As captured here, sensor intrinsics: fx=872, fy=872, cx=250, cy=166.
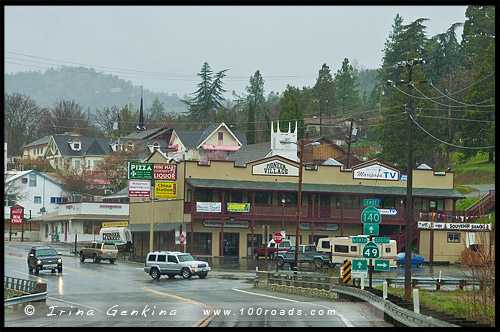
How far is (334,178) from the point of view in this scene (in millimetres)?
79812

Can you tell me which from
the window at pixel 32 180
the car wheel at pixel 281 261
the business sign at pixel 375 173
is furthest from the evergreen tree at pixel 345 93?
the car wheel at pixel 281 261

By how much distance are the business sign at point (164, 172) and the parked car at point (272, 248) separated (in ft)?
30.9

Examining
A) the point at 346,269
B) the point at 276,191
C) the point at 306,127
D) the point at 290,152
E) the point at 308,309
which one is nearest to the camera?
the point at 308,309

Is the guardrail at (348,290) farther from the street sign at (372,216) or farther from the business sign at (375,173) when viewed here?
the business sign at (375,173)

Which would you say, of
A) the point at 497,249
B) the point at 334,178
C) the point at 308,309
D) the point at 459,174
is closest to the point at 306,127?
the point at 459,174

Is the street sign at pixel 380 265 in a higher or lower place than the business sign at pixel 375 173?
lower

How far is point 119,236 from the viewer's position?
8312 centimetres

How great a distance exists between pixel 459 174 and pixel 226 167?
33.2 metres

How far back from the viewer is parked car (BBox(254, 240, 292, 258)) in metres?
68.4

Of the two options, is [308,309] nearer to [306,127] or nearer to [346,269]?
[346,269]

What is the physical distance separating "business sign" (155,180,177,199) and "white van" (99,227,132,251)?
1041cm

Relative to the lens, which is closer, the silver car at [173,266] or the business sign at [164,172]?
the silver car at [173,266]

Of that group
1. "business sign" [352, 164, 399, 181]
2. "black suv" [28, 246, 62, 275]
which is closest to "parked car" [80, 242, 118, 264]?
"black suv" [28, 246, 62, 275]

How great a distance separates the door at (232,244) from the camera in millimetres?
76750
